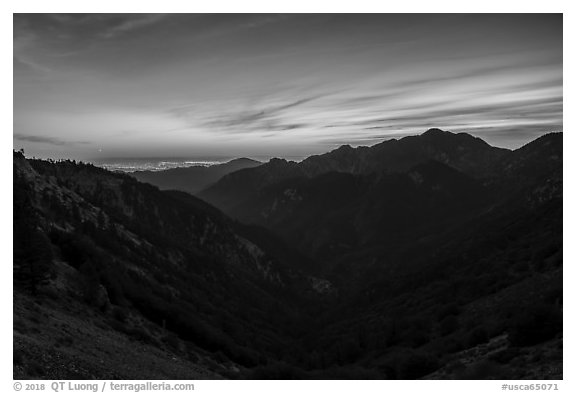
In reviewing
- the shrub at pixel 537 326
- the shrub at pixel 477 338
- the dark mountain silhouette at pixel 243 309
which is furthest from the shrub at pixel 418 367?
the shrub at pixel 477 338

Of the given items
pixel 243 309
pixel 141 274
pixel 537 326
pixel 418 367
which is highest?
pixel 537 326

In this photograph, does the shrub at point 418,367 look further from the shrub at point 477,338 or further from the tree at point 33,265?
the tree at point 33,265

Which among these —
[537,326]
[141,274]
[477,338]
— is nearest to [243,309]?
[141,274]

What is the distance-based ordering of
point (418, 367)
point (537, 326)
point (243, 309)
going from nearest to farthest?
point (537, 326)
point (418, 367)
point (243, 309)

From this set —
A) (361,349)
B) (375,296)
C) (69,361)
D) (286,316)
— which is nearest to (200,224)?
(286,316)

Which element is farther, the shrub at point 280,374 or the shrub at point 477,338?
the shrub at point 477,338

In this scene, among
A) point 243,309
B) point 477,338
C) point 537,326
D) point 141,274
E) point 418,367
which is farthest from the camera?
point 243,309

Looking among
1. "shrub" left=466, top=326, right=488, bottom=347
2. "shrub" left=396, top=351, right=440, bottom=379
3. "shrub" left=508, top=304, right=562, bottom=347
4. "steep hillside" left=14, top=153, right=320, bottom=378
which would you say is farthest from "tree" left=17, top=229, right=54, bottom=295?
"shrub" left=466, top=326, right=488, bottom=347

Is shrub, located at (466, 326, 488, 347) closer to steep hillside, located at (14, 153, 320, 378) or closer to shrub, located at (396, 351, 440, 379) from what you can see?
shrub, located at (396, 351, 440, 379)

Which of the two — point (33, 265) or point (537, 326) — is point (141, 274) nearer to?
point (33, 265)

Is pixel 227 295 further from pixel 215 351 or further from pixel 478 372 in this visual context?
pixel 478 372

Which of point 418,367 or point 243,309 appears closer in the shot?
point 418,367
